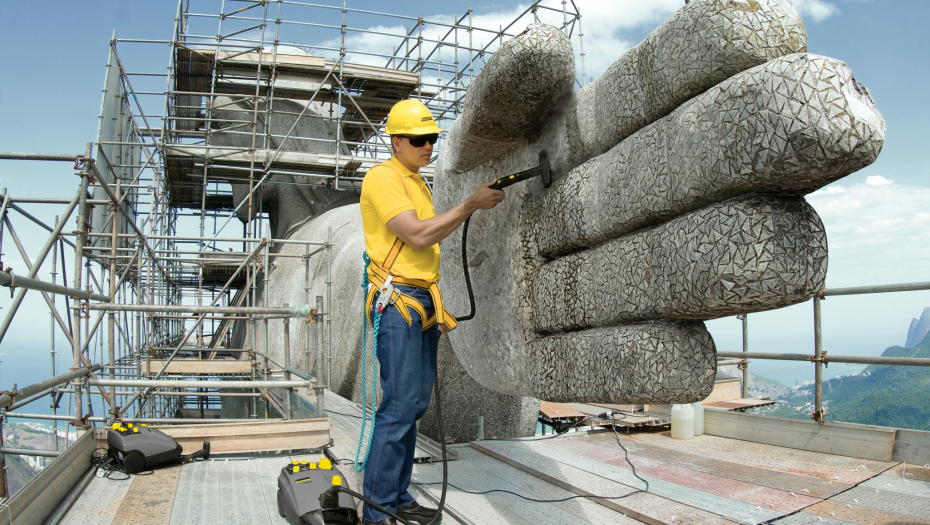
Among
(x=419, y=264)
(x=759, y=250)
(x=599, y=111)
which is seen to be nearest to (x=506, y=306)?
(x=419, y=264)

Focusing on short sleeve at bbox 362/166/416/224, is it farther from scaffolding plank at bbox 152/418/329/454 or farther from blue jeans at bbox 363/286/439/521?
scaffolding plank at bbox 152/418/329/454

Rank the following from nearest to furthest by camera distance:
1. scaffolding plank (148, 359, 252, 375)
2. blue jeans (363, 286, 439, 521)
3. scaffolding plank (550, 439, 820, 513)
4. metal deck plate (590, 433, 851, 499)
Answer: blue jeans (363, 286, 439, 521) → scaffolding plank (550, 439, 820, 513) → metal deck plate (590, 433, 851, 499) → scaffolding plank (148, 359, 252, 375)

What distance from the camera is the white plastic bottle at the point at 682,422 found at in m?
3.71

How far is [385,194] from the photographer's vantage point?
7.18ft

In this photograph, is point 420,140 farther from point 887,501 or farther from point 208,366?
point 208,366

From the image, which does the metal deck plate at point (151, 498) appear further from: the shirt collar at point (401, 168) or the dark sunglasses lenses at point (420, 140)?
the dark sunglasses lenses at point (420, 140)

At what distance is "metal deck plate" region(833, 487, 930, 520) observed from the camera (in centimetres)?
238

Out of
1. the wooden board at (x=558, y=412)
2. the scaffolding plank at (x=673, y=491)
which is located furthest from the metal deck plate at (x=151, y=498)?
the wooden board at (x=558, y=412)

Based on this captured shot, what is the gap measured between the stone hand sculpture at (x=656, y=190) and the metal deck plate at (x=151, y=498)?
144cm

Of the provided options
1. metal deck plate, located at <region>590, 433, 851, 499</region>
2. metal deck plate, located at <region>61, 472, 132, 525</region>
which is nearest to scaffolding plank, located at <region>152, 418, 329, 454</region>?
metal deck plate, located at <region>61, 472, 132, 525</region>

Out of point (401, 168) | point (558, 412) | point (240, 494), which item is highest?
point (401, 168)

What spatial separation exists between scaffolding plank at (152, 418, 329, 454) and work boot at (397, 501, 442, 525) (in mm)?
1394

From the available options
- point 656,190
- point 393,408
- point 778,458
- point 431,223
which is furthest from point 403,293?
point 778,458

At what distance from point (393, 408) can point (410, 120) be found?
103 centimetres
